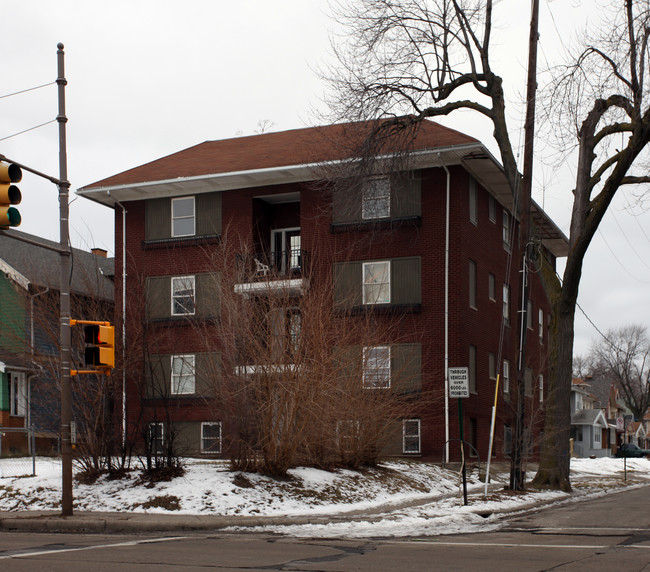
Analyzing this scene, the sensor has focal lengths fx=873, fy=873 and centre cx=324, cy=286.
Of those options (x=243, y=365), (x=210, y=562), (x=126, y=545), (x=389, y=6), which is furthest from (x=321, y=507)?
(x=389, y=6)

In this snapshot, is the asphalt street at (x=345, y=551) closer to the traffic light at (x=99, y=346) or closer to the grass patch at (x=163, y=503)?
the grass patch at (x=163, y=503)

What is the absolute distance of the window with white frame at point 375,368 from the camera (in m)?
20.1

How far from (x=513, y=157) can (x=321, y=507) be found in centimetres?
1228

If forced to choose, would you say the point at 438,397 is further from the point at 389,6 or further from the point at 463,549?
the point at 463,549

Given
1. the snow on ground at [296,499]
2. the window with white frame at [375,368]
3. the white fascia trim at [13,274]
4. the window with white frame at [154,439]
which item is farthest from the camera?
the white fascia trim at [13,274]

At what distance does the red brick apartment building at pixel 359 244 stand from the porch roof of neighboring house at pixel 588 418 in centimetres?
4117

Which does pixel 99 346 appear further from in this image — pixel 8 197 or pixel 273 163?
pixel 273 163

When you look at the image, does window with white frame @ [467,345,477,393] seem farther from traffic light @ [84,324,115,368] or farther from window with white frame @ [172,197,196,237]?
traffic light @ [84,324,115,368]

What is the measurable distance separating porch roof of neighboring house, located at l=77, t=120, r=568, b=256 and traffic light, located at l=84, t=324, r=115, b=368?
1314 centimetres

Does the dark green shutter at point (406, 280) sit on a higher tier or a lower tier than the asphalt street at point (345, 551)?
higher

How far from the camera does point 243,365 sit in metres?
17.8

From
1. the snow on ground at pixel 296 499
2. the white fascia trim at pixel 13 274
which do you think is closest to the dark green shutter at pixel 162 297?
the white fascia trim at pixel 13 274

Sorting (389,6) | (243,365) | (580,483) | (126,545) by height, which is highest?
(389,6)

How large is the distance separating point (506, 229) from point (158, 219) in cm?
1482
